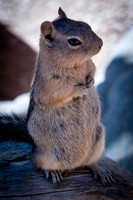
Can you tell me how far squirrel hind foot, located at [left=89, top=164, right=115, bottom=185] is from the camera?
246 centimetres

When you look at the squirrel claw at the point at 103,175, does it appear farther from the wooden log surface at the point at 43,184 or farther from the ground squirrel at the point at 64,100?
the ground squirrel at the point at 64,100

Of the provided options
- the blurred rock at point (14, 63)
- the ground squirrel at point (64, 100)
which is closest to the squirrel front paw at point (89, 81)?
the ground squirrel at point (64, 100)

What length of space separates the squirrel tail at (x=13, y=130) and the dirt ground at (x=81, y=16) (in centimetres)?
449

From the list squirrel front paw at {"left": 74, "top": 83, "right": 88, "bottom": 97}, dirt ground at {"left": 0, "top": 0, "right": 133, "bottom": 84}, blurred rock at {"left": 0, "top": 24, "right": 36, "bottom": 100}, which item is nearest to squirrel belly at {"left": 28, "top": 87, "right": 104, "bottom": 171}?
squirrel front paw at {"left": 74, "top": 83, "right": 88, "bottom": 97}

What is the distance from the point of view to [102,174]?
2.49 meters

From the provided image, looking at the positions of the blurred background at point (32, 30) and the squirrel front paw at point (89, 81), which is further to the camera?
the blurred background at point (32, 30)

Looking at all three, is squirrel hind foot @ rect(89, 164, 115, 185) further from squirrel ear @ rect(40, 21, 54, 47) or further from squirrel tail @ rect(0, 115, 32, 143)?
squirrel ear @ rect(40, 21, 54, 47)

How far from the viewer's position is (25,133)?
2764 mm

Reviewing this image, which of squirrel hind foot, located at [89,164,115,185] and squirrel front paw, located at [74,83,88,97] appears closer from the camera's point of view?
squirrel front paw, located at [74,83,88,97]

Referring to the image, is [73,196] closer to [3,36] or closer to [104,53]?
[104,53]

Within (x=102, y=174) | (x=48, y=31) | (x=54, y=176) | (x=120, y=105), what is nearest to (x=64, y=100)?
(x=48, y=31)

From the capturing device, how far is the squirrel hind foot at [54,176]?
232 cm

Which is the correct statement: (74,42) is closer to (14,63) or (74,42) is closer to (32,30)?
(14,63)

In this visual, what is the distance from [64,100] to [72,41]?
0.51m
